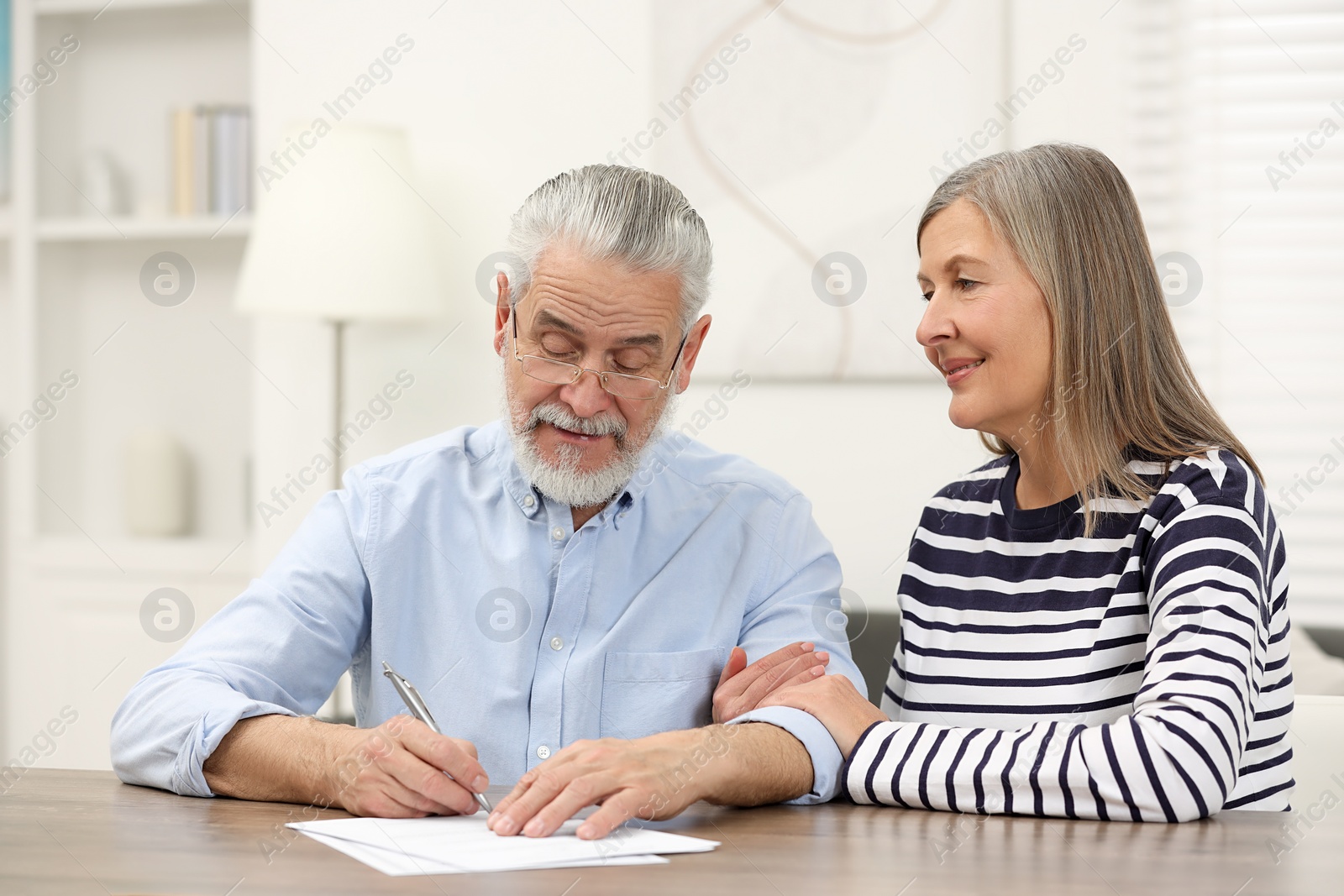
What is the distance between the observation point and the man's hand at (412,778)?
1.12m

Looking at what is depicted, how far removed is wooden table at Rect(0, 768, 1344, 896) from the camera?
909 millimetres

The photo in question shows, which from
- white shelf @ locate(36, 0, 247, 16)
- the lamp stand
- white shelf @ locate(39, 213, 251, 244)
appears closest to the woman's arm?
the lamp stand

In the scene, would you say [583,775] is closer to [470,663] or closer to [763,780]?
[763,780]

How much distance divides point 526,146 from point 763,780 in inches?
79.7

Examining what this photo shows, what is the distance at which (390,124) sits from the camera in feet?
9.68

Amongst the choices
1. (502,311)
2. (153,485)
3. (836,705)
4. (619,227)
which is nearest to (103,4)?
(153,485)

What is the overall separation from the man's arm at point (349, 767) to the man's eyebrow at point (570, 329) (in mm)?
552

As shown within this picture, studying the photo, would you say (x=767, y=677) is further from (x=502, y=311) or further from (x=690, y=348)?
(x=502, y=311)

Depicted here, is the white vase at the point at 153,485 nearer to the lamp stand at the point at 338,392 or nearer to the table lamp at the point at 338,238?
the lamp stand at the point at 338,392

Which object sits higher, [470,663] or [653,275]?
[653,275]

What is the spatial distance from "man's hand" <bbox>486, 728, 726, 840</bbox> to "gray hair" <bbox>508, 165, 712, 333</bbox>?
2.13ft

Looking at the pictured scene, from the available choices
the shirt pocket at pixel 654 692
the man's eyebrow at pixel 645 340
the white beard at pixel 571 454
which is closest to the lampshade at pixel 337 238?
the white beard at pixel 571 454

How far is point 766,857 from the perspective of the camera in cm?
100

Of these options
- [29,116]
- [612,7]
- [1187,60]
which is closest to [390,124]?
[612,7]
